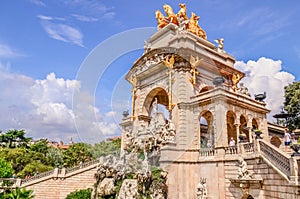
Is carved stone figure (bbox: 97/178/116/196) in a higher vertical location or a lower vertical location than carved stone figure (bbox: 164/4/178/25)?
lower

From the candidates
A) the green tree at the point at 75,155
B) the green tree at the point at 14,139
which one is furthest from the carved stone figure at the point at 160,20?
the green tree at the point at 14,139

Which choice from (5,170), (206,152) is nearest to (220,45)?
(206,152)

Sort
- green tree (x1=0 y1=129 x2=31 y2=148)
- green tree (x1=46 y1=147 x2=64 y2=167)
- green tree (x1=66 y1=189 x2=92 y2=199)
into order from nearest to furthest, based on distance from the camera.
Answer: green tree (x1=66 y1=189 x2=92 y2=199), green tree (x1=46 y1=147 x2=64 y2=167), green tree (x1=0 y1=129 x2=31 y2=148)

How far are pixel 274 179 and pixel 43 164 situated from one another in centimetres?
3286

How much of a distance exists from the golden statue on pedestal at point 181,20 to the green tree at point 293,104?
1204cm

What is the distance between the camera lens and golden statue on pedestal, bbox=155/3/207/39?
2148 cm

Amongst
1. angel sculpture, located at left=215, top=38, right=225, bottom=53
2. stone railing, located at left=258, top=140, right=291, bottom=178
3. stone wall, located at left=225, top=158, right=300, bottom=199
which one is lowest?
stone wall, located at left=225, top=158, right=300, bottom=199

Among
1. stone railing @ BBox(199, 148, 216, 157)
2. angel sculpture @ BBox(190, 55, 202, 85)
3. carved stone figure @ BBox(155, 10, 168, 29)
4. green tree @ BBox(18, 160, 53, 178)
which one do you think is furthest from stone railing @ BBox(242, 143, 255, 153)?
green tree @ BBox(18, 160, 53, 178)

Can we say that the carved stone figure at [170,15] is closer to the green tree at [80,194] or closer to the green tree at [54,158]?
the green tree at [80,194]

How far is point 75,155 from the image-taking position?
35531 mm

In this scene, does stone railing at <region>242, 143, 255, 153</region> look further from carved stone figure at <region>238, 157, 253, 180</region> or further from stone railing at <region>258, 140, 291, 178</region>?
stone railing at <region>258, 140, 291, 178</region>

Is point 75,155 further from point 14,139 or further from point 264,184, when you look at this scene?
point 264,184

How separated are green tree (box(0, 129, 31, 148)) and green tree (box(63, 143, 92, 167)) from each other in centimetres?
1042

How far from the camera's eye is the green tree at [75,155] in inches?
1382
